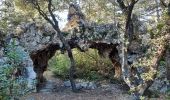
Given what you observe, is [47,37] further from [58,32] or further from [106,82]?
[106,82]

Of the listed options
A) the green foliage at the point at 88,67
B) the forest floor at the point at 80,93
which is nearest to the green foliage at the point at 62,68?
the green foliage at the point at 88,67

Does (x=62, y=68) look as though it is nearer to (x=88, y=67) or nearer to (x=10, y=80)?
(x=88, y=67)

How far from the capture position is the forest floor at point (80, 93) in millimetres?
16156

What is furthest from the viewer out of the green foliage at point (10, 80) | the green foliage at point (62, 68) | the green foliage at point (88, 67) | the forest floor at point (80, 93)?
the green foliage at point (62, 68)

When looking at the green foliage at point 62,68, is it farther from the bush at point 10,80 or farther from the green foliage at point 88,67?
the bush at point 10,80

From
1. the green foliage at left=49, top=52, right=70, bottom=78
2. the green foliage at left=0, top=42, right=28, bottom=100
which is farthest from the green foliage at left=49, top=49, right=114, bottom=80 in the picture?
the green foliage at left=0, top=42, right=28, bottom=100

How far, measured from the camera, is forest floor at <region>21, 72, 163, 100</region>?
16156 millimetres

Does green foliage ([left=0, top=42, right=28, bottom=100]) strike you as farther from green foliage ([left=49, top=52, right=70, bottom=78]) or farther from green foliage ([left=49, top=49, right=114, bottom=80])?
green foliage ([left=49, top=52, right=70, bottom=78])

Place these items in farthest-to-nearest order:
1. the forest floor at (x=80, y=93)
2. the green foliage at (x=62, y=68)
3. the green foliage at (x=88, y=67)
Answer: the green foliage at (x=62, y=68), the green foliage at (x=88, y=67), the forest floor at (x=80, y=93)

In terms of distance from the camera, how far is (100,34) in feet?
61.3

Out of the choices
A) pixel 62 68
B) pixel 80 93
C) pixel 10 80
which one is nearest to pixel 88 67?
pixel 62 68

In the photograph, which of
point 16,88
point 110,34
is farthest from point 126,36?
Result: point 110,34

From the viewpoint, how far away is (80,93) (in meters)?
17.4

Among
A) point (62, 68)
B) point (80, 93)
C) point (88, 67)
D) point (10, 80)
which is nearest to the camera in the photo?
point (10, 80)
